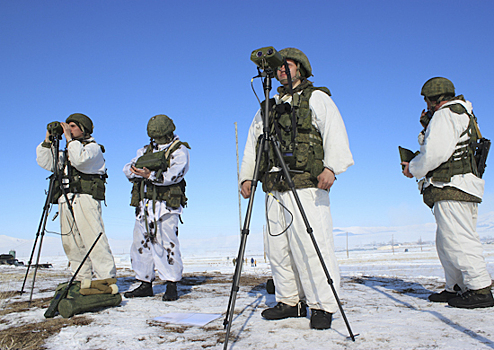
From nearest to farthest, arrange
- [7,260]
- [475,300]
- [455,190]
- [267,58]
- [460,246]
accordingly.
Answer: [267,58] → [475,300] → [460,246] → [455,190] → [7,260]

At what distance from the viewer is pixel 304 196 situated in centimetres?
303

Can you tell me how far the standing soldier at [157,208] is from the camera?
180 inches

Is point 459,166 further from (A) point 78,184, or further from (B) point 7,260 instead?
(B) point 7,260

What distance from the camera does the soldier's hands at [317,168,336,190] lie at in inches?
116

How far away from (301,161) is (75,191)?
122 inches

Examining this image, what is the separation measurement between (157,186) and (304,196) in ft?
8.05

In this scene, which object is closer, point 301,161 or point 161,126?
point 301,161

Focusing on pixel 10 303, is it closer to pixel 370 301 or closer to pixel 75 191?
pixel 75 191

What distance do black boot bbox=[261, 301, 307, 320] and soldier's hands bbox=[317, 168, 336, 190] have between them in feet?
3.72

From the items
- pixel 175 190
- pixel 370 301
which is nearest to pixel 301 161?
pixel 370 301

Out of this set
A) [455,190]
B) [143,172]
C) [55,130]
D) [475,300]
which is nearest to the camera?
[475,300]

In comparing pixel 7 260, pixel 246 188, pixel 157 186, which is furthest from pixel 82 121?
pixel 7 260

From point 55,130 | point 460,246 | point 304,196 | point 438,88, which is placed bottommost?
point 460,246

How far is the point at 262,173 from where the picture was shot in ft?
10.7
